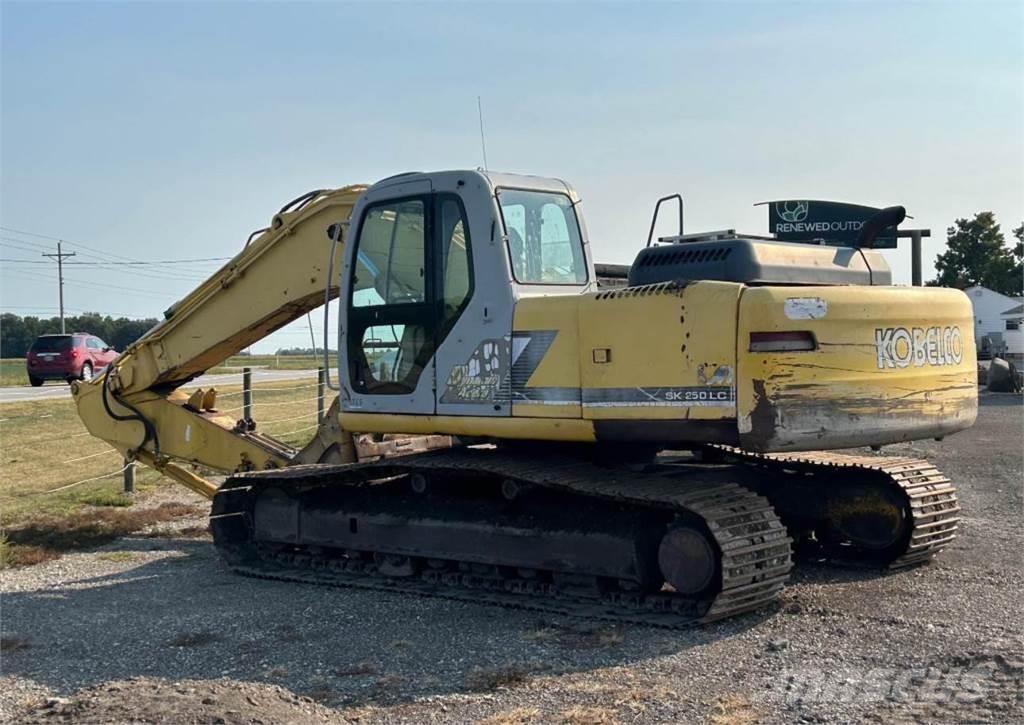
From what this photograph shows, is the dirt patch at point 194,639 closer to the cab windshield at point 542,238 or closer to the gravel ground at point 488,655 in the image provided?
the gravel ground at point 488,655

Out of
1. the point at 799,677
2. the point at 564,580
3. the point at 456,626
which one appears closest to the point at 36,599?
the point at 456,626

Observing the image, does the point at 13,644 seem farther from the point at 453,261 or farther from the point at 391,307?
the point at 453,261

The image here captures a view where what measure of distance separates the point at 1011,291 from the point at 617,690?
2720 inches

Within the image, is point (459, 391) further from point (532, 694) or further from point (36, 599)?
point (36, 599)

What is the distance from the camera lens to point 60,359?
35438mm

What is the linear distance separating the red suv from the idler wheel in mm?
31830

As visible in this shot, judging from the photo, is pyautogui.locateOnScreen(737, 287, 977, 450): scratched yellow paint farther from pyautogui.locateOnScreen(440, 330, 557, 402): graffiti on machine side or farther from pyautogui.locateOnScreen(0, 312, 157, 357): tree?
pyautogui.locateOnScreen(0, 312, 157, 357): tree

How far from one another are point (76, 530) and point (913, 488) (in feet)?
25.4

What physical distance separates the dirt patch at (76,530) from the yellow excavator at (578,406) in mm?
1837

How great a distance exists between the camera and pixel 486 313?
7.36m

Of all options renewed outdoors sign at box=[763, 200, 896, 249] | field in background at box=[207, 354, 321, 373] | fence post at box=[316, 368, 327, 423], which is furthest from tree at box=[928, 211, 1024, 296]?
fence post at box=[316, 368, 327, 423]

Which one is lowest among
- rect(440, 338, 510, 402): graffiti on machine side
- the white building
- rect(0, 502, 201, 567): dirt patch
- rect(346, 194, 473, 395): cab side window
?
rect(0, 502, 201, 567): dirt patch

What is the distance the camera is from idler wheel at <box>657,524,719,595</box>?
666cm

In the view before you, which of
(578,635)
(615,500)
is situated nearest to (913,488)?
(615,500)
